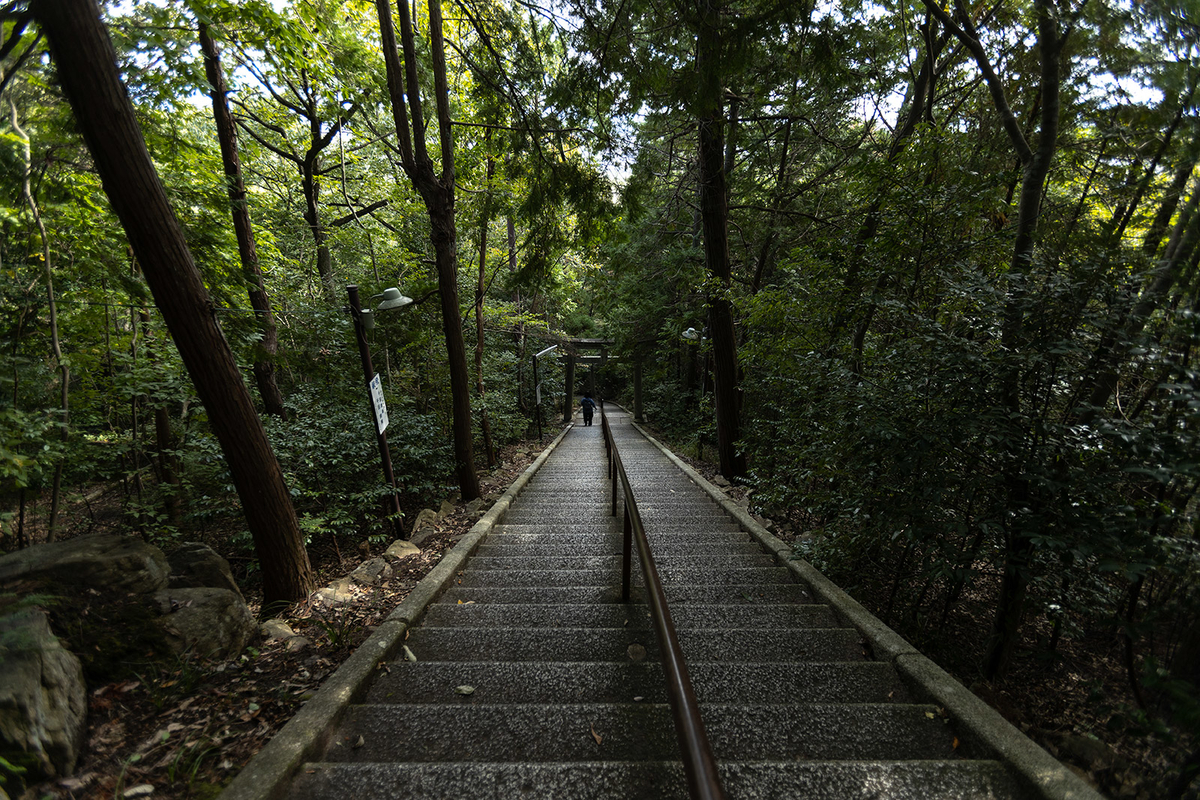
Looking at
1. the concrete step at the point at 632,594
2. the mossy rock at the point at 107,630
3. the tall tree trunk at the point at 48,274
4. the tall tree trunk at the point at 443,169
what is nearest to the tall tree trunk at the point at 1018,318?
the concrete step at the point at 632,594

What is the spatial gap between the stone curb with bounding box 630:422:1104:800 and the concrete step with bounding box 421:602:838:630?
245 mm

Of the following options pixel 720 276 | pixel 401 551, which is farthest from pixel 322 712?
pixel 720 276

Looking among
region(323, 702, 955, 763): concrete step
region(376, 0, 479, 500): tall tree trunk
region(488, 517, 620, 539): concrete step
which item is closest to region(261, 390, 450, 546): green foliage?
region(376, 0, 479, 500): tall tree trunk

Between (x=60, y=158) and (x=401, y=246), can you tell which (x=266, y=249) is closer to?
(x=401, y=246)

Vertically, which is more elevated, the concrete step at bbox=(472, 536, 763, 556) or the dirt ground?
the dirt ground

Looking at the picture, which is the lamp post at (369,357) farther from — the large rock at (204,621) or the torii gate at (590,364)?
the torii gate at (590,364)

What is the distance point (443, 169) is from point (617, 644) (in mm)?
5966

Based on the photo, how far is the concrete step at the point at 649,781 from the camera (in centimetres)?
166

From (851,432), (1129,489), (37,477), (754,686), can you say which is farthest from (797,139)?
(37,477)

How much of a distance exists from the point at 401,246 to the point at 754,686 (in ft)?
35.7

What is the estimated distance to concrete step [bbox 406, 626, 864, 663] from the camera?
2711 millimetres

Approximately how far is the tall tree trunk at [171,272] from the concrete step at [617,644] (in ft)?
5.05

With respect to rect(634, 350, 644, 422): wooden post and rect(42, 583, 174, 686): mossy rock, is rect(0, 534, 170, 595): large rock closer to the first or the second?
rect(42, 583, 174, 686): mossy rock

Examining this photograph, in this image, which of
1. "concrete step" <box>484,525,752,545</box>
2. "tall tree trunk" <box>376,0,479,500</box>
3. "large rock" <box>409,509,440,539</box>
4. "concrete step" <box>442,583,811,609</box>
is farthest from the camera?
"large rock" <box>409,509,440,539</box>
